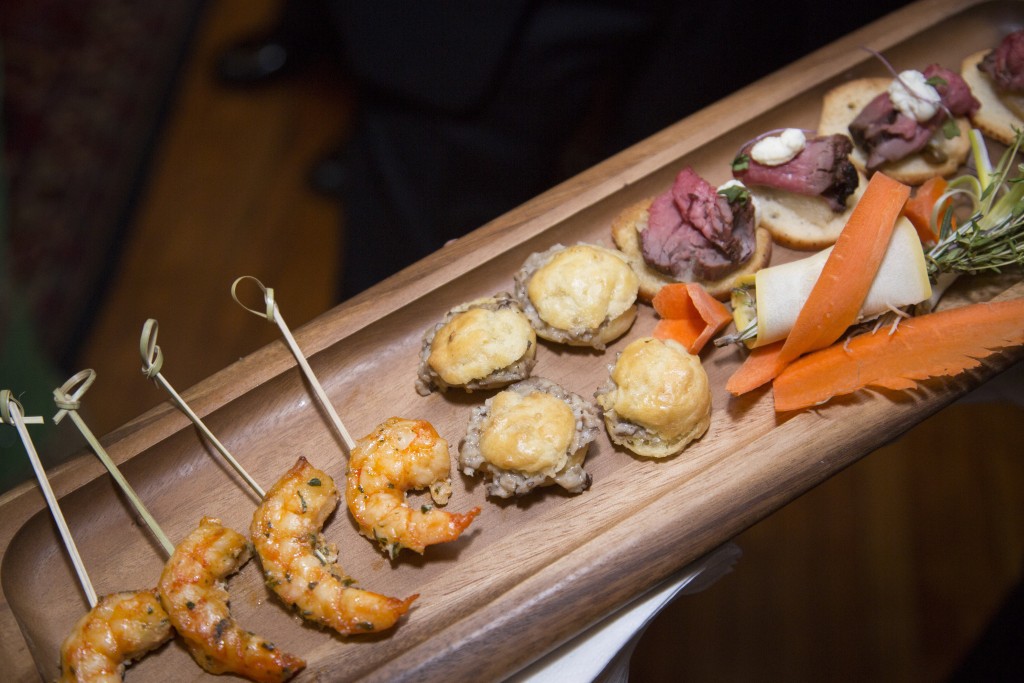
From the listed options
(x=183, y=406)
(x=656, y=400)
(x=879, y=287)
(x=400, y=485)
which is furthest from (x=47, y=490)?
(x=879, y=287)

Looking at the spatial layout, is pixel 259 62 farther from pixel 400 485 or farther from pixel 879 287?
pixel 879 287

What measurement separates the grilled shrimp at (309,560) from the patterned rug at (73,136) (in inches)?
108

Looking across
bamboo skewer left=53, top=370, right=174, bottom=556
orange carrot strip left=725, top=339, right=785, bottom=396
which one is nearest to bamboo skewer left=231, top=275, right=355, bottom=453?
bamboo skewer left=53, top=370, right=174, bottom=556

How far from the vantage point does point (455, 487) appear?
2.54m

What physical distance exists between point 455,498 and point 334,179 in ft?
9.99

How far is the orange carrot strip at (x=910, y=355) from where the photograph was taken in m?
2.43

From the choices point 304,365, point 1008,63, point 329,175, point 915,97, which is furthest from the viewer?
point 329,175

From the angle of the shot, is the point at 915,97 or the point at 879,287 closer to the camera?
the point at 879,287

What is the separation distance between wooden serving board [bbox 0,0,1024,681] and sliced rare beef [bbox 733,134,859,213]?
0.99 feet

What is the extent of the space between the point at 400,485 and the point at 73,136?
362cm

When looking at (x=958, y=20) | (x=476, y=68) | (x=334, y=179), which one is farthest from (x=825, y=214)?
(x=334, y=179)

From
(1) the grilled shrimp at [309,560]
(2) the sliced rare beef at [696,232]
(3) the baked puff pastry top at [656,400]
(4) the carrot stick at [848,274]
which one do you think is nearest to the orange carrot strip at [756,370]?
Result: (4) the carrot stick at [848,274]

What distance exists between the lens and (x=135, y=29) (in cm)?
491

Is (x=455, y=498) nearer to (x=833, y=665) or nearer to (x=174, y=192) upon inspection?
(x=833, y=665)
